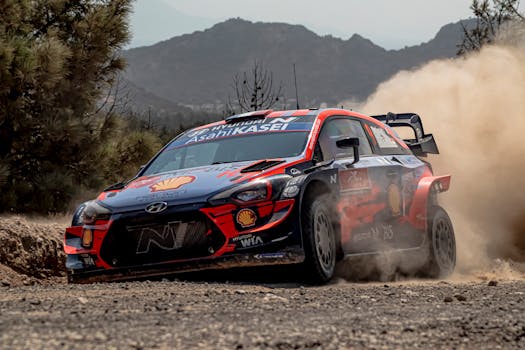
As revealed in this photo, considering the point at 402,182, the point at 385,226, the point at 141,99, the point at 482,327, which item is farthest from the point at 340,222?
the point at 141,99

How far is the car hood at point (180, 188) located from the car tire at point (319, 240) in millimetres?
521

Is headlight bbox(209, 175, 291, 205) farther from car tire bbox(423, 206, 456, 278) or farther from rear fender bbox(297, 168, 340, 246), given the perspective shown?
car tire bbox(423, 206, 456, 278)

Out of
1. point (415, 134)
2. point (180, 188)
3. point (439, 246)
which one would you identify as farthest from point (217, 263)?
point (415, 134)

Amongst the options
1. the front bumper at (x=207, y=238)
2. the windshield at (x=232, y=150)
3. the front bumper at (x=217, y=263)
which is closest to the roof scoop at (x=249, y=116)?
the windshield at (x=232, y=150)

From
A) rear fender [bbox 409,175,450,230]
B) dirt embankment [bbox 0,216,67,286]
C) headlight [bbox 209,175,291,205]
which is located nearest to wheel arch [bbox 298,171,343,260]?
headlight [bbox 209,175,291,205]

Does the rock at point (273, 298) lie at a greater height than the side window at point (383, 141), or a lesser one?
lesser

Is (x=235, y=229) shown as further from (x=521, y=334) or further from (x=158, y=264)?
(x=521, y=334)

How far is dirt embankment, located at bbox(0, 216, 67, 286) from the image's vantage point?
10.8 m

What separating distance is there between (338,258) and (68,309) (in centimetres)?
321

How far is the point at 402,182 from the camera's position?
888cm

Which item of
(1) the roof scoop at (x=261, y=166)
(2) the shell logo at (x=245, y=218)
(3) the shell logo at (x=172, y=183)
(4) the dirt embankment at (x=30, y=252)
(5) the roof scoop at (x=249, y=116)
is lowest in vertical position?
(4) the dirt embankment at (x=30, y=252)

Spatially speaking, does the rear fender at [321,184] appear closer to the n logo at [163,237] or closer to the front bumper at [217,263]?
the front bumper at [217,263]

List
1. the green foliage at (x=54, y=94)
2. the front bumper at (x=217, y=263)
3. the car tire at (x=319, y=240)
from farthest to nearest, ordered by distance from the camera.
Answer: the green foliage at (x=54, y=94)
the car tire at (x=319, y=240)
the front bumper at (x=217, y=263)

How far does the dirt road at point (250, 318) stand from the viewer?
402 centimetres
